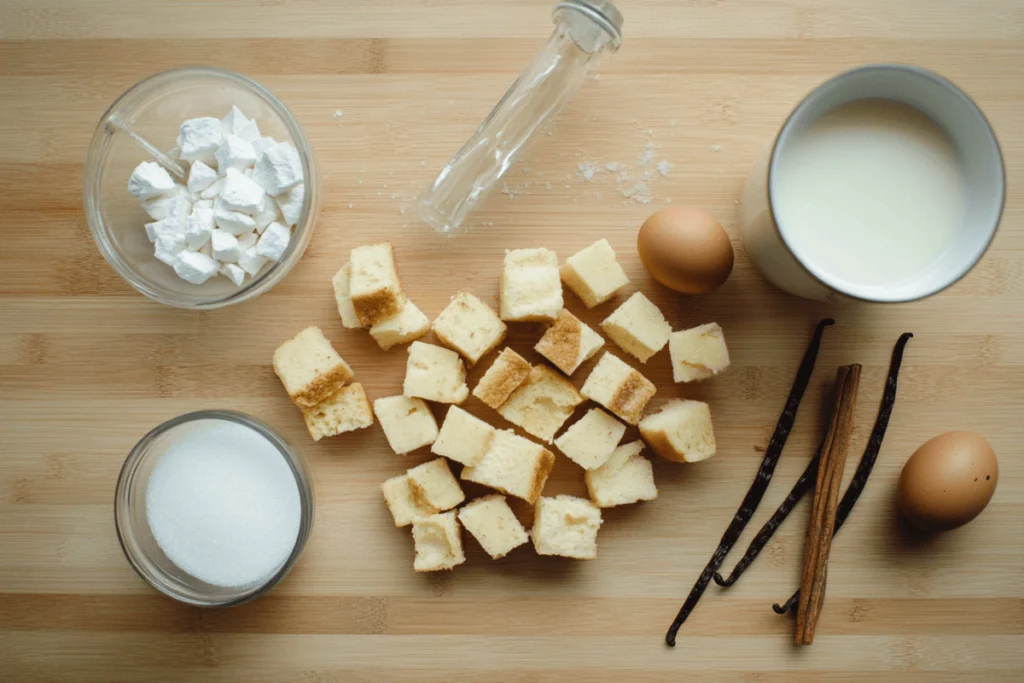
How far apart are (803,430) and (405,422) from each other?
3.08ft

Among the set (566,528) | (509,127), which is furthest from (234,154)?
(566,528)

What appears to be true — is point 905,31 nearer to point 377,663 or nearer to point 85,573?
point 377,663

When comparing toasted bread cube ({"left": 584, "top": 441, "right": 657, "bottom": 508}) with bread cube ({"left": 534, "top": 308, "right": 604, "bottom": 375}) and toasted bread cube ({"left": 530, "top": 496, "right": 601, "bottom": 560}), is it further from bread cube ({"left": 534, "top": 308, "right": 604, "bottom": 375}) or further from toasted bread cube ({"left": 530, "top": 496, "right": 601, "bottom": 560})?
bread cube ({"left": 534, "top": 308, "right": 604, "bottom": 375})

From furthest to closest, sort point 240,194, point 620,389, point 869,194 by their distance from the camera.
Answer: point 620,389, point 240,194, point 869,194

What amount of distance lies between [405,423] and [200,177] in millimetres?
699

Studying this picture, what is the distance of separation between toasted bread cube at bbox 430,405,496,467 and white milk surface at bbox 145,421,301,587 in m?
0.34

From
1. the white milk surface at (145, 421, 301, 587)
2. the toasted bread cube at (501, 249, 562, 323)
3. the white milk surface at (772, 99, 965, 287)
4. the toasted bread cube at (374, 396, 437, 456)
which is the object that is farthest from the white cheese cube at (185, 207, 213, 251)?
the white milk surface at (772, 99, 965, 287)

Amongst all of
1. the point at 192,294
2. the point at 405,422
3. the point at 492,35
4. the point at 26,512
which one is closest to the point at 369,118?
the point at 492,35

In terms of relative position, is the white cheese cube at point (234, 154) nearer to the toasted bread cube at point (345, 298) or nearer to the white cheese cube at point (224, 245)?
the white cheese cube at point (224, 245)

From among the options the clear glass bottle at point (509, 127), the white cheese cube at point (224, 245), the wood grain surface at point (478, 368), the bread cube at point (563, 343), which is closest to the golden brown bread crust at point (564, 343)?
the bread cube at point (563, 343)

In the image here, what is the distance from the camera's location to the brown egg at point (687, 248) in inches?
60.2

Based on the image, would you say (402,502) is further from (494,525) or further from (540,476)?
(540,476)

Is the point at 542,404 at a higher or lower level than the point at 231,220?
lower

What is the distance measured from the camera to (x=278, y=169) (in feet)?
5.16
